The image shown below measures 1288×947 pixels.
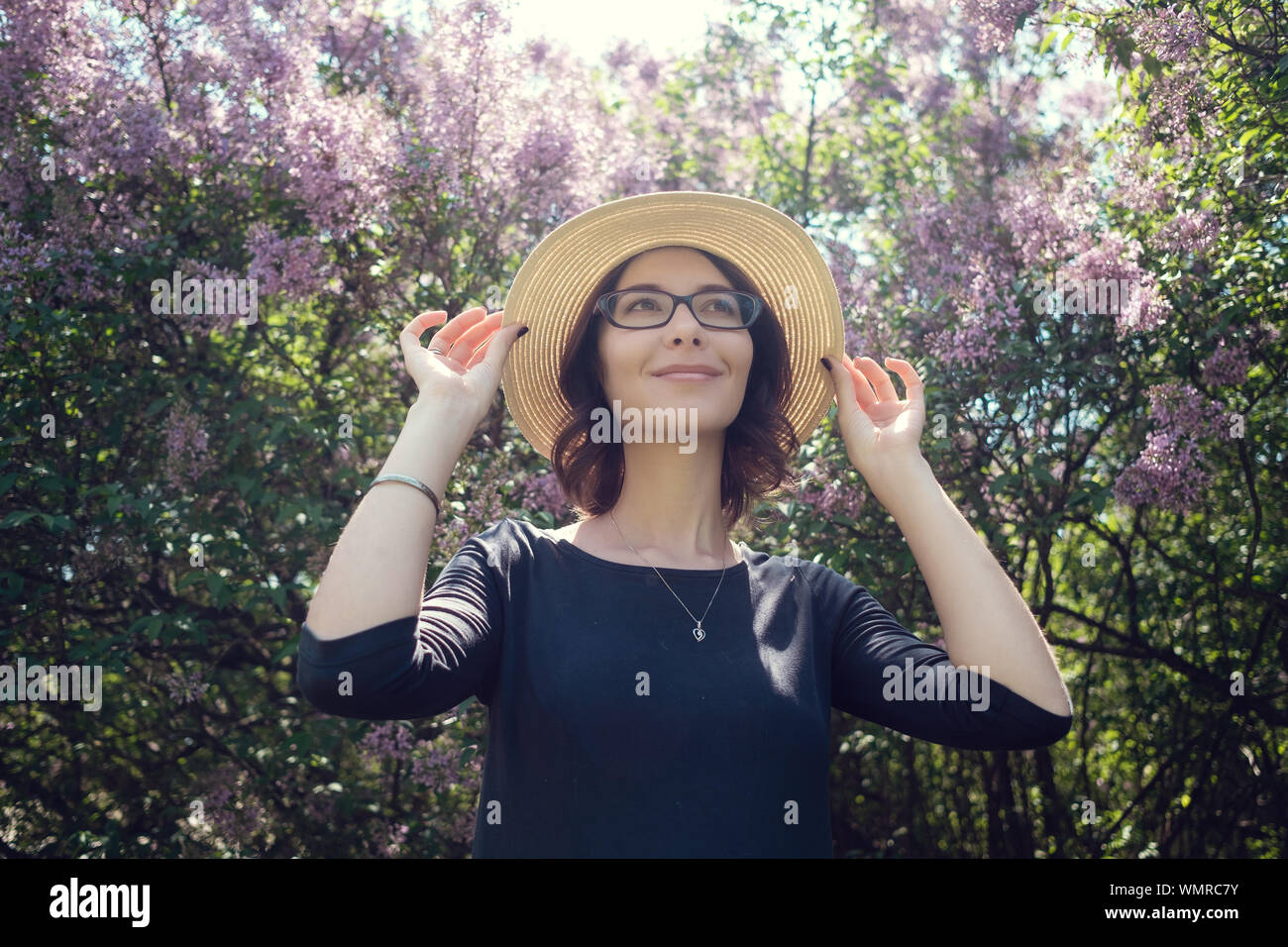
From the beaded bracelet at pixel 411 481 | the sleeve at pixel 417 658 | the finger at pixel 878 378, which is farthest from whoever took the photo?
the finger at pixel 878 378

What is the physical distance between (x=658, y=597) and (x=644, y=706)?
0.71 ft

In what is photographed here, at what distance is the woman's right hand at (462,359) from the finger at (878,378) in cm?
65

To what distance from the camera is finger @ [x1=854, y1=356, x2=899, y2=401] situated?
1761 millimetres

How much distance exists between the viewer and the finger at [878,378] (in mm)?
1761

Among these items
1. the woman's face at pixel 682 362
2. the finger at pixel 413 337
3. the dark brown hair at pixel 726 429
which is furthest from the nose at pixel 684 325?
the finger at pixel 413 337

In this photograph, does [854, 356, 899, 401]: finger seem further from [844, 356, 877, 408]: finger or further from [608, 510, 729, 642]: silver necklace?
[608, 510, 729, 642]: silver necklace

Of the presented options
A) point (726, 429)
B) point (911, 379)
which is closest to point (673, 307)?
point (726, 429)

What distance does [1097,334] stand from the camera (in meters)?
3.25

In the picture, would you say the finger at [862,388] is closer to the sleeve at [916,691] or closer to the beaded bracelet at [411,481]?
the sleeve at [916,691]

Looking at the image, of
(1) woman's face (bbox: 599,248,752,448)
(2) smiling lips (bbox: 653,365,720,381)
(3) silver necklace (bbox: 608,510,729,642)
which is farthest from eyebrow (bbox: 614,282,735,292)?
(3) silver necklace (bbox: 608,510,729,642)

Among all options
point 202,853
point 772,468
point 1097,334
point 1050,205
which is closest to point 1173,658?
point 1097,334

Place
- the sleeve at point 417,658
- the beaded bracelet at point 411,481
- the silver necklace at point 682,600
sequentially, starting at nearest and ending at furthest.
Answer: the sleeve at point 417,658 < the beaded bracelet at point 411,481 < the silver necklace at point 682,600

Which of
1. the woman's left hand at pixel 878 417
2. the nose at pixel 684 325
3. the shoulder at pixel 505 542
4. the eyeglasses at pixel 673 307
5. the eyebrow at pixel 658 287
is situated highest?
the eyebrow at pixel 658 287

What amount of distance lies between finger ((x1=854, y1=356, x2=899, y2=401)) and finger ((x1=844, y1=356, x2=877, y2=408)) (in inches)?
0.4
